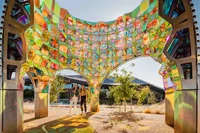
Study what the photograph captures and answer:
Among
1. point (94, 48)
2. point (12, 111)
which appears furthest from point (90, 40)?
point (12, 111)

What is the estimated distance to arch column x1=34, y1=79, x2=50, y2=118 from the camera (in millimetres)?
9041

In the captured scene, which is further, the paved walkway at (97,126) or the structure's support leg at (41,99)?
the structure's support leg at (41,99)

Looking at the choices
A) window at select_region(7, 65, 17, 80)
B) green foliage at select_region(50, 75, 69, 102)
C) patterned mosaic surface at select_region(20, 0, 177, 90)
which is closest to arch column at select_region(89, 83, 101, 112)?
patterned mosaic surface at select_region(20, 0, 177, 90)

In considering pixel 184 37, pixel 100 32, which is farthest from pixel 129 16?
pixel 184 37

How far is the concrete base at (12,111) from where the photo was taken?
3.86 m

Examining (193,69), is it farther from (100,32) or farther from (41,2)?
(100,32)

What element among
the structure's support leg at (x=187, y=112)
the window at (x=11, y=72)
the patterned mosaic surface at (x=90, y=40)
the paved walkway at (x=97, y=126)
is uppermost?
the patterned mosaic surface at (x=90, y=40)

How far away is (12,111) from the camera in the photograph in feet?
13.4

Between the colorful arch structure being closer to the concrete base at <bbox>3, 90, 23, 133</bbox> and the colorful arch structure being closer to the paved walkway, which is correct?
the concrete base at <bbox>3, 90, 23, 133</bbox>

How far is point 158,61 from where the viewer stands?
8.66 meters

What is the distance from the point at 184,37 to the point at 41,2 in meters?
7.30

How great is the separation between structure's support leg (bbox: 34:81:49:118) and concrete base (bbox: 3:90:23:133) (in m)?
4.76

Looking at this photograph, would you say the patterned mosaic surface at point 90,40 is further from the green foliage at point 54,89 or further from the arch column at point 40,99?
the green foliage at point 54,89

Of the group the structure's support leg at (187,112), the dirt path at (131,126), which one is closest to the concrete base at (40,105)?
the dirt path at (131,126)
